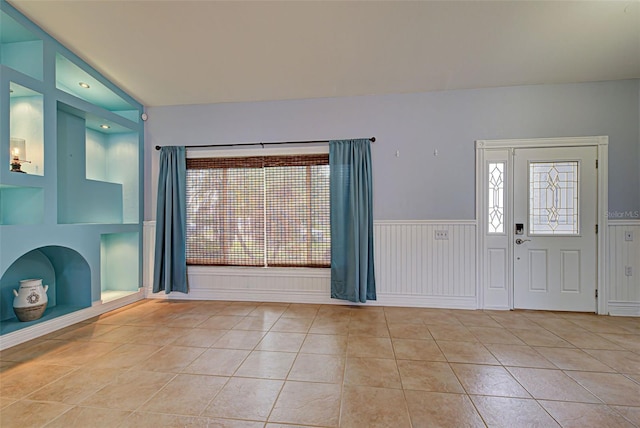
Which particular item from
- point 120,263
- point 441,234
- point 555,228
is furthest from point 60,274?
point 555,228

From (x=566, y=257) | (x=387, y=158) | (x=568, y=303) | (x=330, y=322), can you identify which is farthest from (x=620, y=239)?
(x=330, y=322)

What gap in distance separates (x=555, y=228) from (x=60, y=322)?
591cm

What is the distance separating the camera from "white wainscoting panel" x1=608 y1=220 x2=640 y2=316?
3.24 m

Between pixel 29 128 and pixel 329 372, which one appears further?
pixel 29 128

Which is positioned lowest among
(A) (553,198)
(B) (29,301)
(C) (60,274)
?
(B) (29,301)

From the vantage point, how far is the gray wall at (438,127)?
10.7 ft

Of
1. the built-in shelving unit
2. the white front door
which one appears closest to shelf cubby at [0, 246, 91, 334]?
the built-in shelving unit

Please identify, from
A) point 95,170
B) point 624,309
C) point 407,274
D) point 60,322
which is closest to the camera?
point 60,322

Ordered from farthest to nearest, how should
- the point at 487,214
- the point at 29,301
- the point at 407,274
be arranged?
the point at 407,274 < the point at 487,214 < the point at 29,301

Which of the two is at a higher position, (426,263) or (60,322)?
(426,263)

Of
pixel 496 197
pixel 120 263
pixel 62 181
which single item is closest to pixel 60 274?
pixel 120 263

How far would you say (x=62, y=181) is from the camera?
342cm

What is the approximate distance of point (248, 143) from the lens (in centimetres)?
381

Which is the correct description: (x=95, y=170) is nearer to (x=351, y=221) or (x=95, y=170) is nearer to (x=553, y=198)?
(x=351, y=221)
